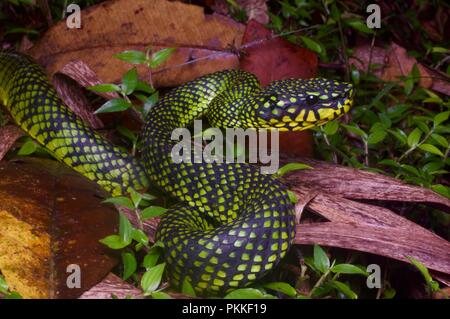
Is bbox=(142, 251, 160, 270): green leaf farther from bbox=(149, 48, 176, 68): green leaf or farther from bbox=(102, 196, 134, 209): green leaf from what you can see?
bbox=(149, 48, 176, 68): green leaf

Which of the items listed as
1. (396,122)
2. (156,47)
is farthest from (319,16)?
(156,47)

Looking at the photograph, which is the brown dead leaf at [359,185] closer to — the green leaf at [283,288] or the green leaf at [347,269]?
the green leaf at [347,269]

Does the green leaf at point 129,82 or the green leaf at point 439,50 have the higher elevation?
the green leaf at point 439,50

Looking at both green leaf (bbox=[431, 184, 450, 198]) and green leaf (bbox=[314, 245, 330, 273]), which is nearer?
green leaf (bbox=[314, 245, 330, 273])

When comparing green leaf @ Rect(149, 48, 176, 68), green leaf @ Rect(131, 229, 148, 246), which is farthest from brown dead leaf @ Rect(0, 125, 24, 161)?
green leaf @ Rect(131, 229, 148, 246)

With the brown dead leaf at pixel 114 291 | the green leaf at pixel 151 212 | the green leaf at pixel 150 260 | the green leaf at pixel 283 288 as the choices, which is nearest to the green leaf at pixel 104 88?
the green leaf at pixel 151 212

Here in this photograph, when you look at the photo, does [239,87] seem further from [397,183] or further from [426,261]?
[426,261]
